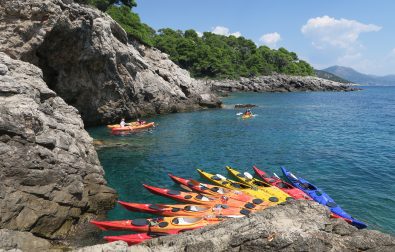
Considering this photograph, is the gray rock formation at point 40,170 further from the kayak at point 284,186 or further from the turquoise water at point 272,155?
the kayak at point 284,186

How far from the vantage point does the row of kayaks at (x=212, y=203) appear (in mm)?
15188

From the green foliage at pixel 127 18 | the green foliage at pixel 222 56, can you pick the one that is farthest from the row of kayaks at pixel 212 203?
the green foliage at pixel 222 56

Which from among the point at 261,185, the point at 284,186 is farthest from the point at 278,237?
the point at 284,186

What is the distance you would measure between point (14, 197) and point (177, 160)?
607 inches

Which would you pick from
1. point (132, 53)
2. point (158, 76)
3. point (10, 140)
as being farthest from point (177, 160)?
point (158, 76)

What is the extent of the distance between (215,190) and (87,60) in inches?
967

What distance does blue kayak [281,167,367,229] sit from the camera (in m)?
16.8

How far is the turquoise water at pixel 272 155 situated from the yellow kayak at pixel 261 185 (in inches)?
64.6

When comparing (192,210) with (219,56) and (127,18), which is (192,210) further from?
(219,56)

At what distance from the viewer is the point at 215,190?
2042 centimetres

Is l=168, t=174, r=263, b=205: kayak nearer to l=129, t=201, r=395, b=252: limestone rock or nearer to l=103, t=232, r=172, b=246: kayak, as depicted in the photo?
l=103, t=232, r=172, b=246: kayak

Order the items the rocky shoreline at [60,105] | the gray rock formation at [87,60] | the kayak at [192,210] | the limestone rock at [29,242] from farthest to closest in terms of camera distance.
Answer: the gray rock formation at [87,60], the kayak at [192,210], the rocky shoreline at [60,105], the limestone rock at [29,242]

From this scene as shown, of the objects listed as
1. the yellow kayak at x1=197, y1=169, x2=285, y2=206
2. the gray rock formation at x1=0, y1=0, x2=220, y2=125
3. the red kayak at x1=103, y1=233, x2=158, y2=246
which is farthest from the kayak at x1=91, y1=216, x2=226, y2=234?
the gray rock formation at x1=0, y1=0, x2=220, y2=125

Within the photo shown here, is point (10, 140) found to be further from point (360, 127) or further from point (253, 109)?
point (253, 109)
